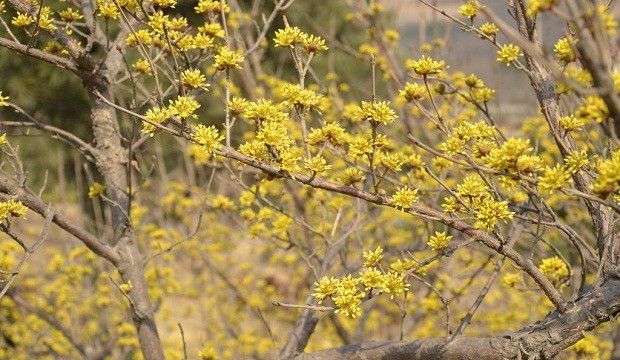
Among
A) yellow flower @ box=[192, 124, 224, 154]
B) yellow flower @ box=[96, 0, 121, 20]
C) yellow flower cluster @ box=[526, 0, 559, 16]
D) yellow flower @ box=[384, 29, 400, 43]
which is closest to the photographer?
yellow flower cluster @ box=[526, 0, 559, 16]

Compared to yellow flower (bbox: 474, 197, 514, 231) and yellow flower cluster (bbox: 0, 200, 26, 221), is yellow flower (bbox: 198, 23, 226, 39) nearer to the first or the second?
yellow flower cluster (bbox: 0, 200, 26, 221)

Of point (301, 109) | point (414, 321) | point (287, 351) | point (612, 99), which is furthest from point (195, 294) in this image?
point (612, 99)

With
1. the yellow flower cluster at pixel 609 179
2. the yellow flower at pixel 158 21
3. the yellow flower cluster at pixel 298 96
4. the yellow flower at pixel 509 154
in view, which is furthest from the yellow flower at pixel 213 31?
the yellow flower cluster at pixel 609 179

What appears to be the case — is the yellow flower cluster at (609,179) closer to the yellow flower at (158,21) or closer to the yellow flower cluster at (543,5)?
the yellow flower cluster at (543,5)

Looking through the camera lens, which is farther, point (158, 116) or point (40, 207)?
point (40, 207)

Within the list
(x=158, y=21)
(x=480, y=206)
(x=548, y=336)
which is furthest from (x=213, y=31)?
(x=548, y=336)

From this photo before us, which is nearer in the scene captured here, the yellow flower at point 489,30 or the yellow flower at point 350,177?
the yellow flower at point 350,177

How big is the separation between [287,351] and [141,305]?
80 centimetres

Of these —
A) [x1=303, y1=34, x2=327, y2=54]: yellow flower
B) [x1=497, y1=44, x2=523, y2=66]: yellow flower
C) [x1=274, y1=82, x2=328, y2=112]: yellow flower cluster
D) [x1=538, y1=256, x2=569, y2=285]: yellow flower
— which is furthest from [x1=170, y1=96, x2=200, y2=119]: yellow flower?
[x1=538, y1=256, x2=569, y2=285]: yellow flower

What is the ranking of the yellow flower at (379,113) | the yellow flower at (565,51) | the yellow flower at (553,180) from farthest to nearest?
the yellow flower at (379,113) < the yellow flower at (565,51) < the yellow flower at (553,180)

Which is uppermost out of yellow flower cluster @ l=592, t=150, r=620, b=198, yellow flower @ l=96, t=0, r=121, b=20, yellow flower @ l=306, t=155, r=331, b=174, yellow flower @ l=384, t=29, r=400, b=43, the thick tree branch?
yellow flower @ l=384, t=29, r=400, b=43

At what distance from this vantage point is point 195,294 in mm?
7406

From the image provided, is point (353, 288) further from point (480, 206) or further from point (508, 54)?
point (508, 54)

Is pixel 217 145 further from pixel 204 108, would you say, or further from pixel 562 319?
pixel 204 108
